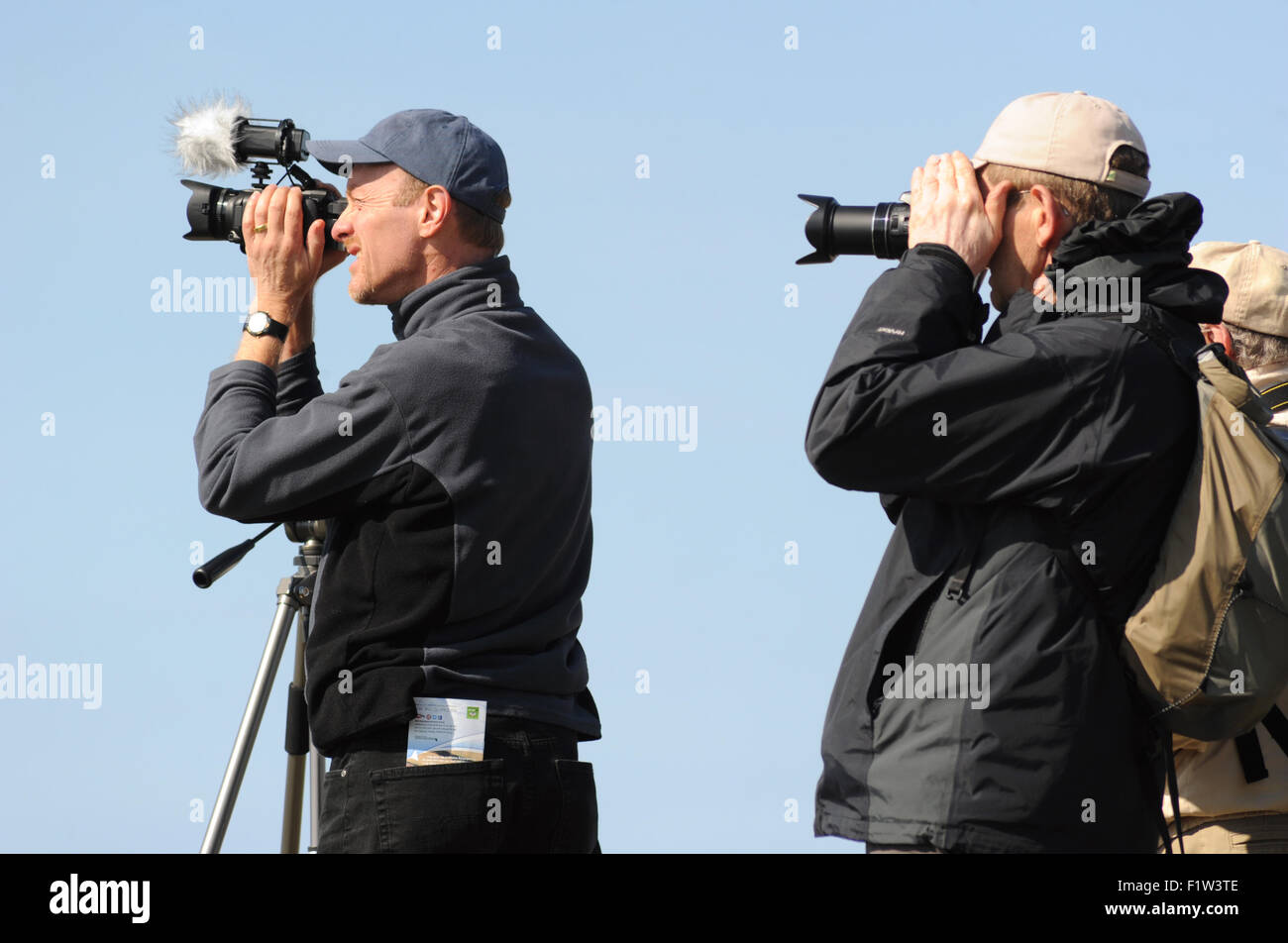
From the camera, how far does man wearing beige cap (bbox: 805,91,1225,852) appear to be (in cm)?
251

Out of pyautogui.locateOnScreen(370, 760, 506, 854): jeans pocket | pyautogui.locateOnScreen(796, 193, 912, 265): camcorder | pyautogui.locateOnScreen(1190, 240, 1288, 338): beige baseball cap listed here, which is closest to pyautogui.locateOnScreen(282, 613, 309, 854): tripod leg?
pyautogui.locateOnScreen(370, 760, 506, 854): jeans pocket

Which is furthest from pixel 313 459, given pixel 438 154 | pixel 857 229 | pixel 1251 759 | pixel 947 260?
pixel 1251 759

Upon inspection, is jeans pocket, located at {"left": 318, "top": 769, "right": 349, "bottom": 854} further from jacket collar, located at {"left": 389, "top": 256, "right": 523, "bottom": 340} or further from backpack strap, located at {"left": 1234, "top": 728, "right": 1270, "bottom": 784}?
backpack strap, located at {"left": 1234, "top": 728, "right": 1270, "bottom": 784}

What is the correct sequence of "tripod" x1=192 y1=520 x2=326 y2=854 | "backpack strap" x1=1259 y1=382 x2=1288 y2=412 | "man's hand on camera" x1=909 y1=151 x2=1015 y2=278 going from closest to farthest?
"man's hand on camera" x1=909 y1=151 x2=1015 y2=278 < "backpack strap" x1=1259 y1=382 x2=1288 y2=412 < "tripod" x1=192 y1=520 x2=326 y2=854

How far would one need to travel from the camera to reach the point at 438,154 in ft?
11.1

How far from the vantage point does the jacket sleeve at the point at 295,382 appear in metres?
3.64

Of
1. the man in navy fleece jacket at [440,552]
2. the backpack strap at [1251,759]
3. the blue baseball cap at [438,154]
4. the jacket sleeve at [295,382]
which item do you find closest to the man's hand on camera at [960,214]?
the man in navy fleece jacket at [440,552]

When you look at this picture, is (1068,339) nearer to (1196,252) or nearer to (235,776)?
(1196,252)

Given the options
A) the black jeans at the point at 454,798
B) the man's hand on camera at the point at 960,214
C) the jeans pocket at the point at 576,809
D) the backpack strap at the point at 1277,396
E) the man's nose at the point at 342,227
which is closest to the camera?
the man's hand on camera at the point at 960,214

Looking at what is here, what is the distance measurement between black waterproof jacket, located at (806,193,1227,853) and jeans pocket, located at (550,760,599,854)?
2.03 feet

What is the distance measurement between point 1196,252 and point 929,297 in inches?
69.9

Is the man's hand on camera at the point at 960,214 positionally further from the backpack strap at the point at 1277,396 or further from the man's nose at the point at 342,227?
the backpack strap at the point at 1277,396

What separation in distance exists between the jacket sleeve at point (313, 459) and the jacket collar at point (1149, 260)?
116 centimetres
